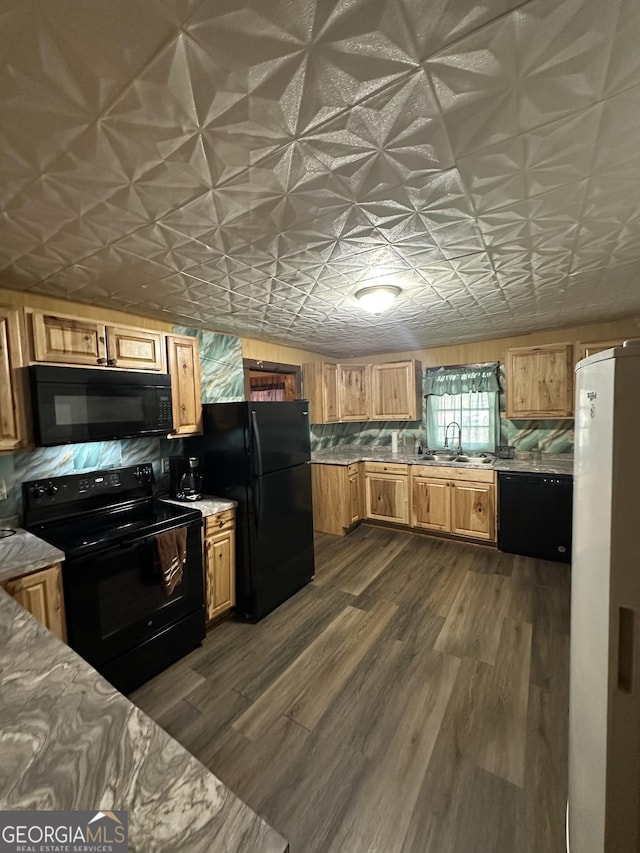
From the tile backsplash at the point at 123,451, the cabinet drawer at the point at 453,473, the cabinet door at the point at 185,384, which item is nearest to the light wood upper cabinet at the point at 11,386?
the tile backsplash at the point at 123,451

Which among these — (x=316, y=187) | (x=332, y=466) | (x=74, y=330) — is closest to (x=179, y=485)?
(x=74, y=330)

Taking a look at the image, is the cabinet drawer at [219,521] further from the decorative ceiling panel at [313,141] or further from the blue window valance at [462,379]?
the blue window valance at [462,379]

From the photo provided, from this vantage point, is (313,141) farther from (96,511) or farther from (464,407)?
(464,407)

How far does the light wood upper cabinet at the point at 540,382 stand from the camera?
3445 millimetres

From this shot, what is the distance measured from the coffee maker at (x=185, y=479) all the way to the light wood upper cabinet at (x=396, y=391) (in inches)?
108

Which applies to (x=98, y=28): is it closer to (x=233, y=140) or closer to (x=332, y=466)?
(x=233, y=140)

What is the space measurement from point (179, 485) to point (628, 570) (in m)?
2.71

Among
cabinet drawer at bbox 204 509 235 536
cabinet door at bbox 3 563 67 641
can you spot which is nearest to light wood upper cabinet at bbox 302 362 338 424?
cabinet drawer at bbox 204 509 235 536

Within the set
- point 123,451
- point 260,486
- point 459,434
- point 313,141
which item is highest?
point 313,141

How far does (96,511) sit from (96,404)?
2.48 feet

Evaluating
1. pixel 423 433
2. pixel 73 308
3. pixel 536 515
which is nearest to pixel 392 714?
pixel 536 515

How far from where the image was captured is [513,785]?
1407 mm

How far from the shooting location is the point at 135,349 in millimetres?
2287

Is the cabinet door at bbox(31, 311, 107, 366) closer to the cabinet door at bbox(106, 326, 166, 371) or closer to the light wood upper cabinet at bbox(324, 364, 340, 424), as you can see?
the cabinet door at bbox(106, 326, 166, 371)
